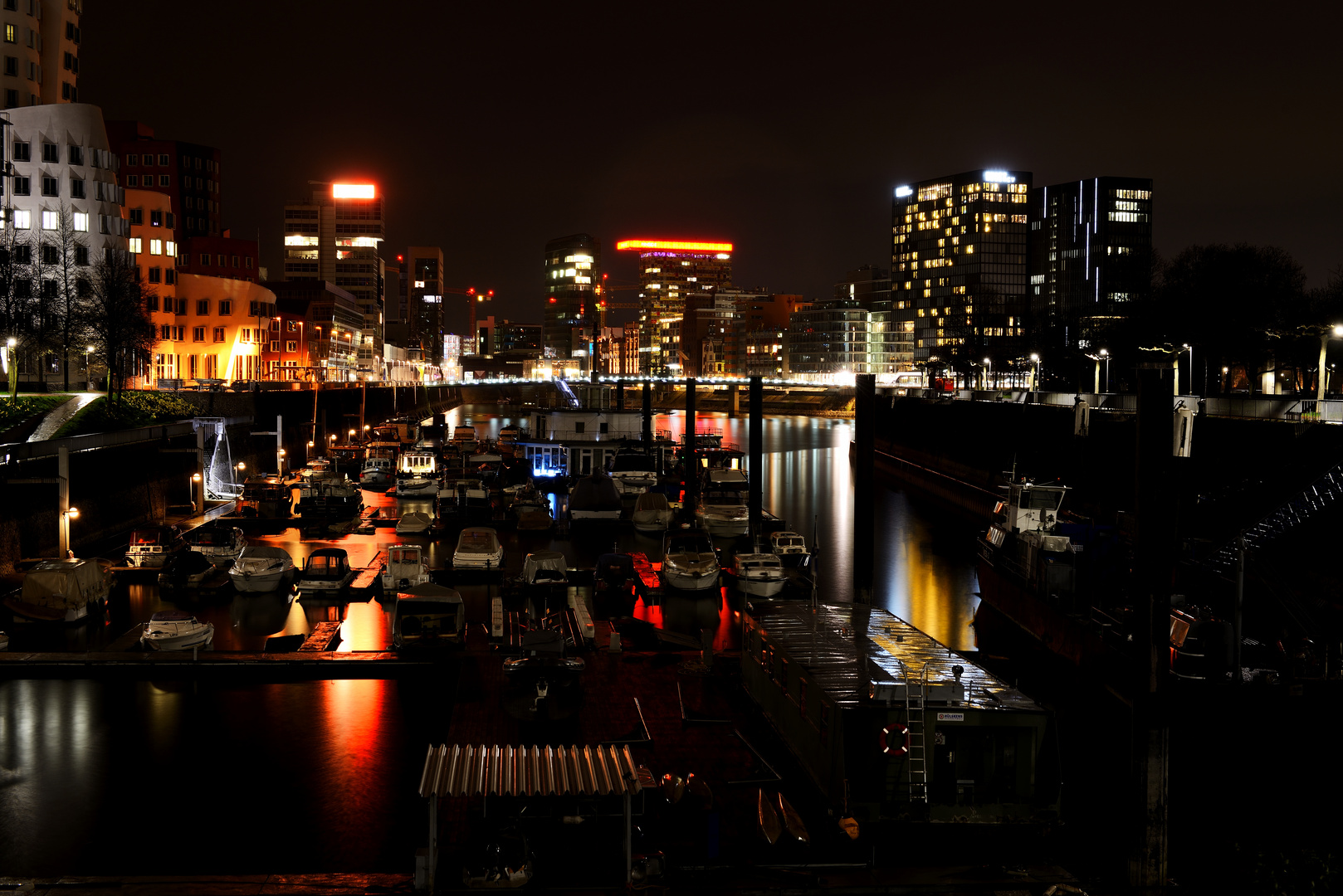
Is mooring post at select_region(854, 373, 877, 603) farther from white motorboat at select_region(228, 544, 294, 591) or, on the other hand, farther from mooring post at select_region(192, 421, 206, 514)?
mooring post at select_region(192, 421, 206, 514)

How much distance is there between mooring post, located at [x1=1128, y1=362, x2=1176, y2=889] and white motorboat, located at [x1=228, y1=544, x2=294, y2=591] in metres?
25.4

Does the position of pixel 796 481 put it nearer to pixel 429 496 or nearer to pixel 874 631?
pixel 429 496

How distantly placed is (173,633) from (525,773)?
47.3 feet

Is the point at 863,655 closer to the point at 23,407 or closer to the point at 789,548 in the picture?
the point at 789,548

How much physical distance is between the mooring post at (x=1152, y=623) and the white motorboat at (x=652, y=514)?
32748mm

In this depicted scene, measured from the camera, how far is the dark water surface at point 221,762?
1548cm

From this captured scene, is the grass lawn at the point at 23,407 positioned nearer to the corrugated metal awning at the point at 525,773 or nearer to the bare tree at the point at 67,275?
the bare tree at the point at 67,275

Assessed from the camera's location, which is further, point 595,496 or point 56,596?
point 595,496

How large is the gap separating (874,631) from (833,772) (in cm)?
490

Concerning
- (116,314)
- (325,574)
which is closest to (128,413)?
(116,314)

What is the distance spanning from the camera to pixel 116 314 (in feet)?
199

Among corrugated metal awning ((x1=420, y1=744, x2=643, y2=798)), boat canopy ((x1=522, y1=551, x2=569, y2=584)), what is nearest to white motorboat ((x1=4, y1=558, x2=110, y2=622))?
boat canopy ((x1=522, y1=551, x2=569, y2=584))

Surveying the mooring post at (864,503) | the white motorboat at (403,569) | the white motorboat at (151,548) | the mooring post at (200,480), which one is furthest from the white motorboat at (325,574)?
the mooring post at (200,480)

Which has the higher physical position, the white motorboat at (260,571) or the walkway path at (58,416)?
the walkway path at (58,416)
